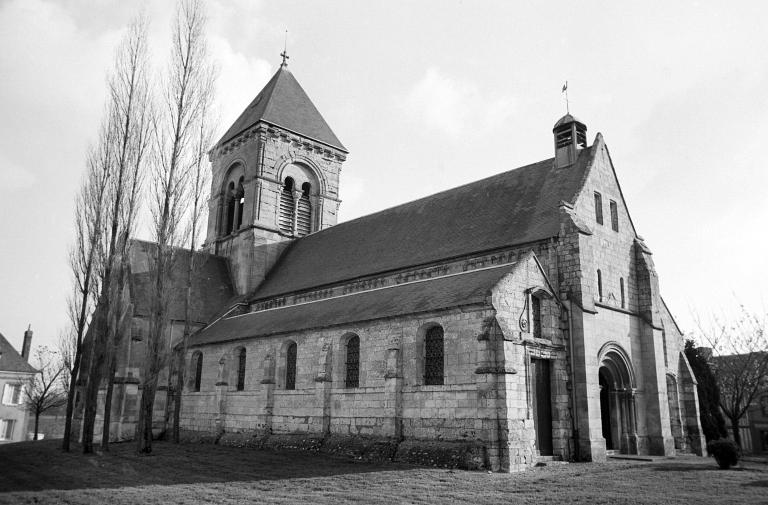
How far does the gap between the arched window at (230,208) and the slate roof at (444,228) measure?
5.59m

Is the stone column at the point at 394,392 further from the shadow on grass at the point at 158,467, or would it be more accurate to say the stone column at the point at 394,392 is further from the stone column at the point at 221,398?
the stone column at the point at 221,398

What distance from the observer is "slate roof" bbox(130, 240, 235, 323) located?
27422mm

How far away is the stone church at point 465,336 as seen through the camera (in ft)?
54.6

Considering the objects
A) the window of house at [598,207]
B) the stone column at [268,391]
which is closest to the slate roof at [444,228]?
the window of house at [598,207]

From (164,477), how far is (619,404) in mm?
14005

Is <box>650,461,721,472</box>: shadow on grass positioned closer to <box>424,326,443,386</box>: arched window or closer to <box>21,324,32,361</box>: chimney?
<box>424,326,443,386</box>: arched window

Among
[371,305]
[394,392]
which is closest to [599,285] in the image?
[371,305]

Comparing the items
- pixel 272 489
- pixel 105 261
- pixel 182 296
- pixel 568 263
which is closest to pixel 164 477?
pixel 272 489

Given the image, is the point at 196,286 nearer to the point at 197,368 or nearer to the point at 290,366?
the point at 197,368

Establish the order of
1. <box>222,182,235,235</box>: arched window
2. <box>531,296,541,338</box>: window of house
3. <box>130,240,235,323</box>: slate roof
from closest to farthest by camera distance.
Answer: <box>531,296,541,338</box>: window of house
<box>130,240,235,323</box>: slate roof
<box>222,182,235,235</box>: arched window

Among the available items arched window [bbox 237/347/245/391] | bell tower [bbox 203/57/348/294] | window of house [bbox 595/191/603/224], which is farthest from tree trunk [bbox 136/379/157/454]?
window of house [bbox 595/191/603/224]

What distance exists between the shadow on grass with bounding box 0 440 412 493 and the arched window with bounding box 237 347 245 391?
3.60m

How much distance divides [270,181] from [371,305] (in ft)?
47.5

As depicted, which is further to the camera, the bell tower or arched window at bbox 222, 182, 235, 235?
arched window at bbox 222, 182, 235, 235
